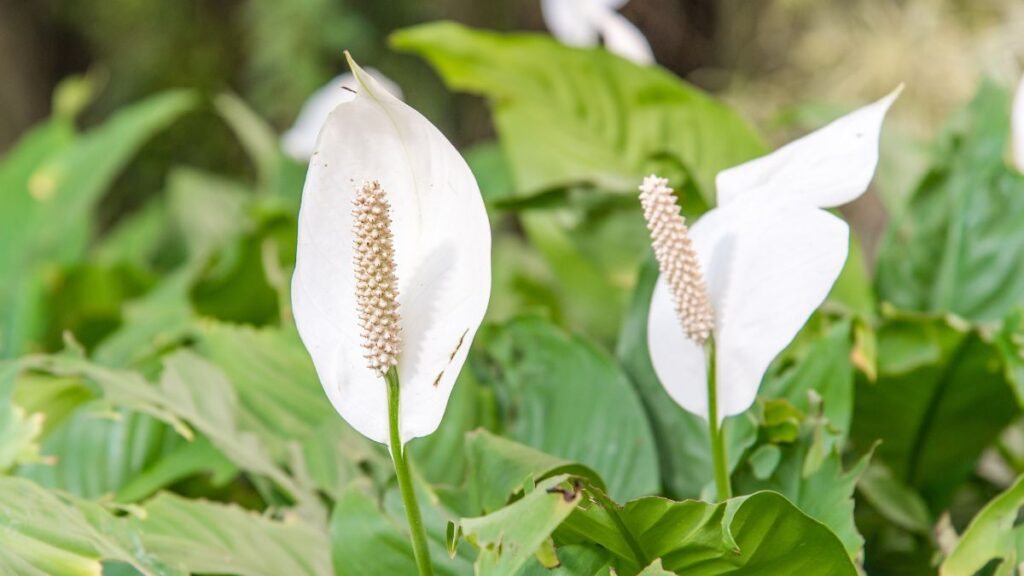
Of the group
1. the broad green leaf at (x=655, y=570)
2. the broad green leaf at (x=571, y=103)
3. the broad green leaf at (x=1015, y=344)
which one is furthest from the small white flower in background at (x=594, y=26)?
the broad green leaf at (x=655, y=570)

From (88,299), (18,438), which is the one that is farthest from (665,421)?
(88,299)

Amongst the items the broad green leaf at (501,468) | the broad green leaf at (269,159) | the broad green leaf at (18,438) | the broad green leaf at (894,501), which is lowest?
the broad green leaf at (894,501)

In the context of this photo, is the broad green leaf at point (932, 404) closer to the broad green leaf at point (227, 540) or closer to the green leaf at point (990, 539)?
the green leaf at point (990, 539)

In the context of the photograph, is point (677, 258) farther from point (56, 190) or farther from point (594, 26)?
point (56, 190)

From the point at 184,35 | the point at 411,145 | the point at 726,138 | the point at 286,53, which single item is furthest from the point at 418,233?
the point at 184,35

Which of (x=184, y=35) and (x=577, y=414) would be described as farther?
(x=184, y=35)

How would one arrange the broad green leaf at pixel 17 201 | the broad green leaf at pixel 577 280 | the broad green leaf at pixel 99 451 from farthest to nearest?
the broad green leaf at pixel 17 201, the broad green leaf at pixel 577 280, the broad green leaf at pixel 99 451

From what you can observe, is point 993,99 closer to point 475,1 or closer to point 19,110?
point 475,1

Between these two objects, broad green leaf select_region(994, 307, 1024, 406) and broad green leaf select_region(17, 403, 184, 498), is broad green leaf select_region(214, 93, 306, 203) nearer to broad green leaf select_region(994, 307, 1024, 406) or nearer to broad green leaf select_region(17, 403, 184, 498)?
broad green leaf select_region(17, 403, 184, 498)
